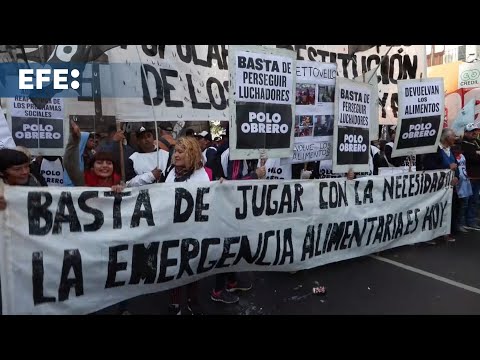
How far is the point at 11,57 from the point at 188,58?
194 cm

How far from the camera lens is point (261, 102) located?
4605 mm

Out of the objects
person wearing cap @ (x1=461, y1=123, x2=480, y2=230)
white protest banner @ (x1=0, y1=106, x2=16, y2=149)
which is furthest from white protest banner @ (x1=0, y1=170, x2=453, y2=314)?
person wearing cap @ (x1=461, y1=123, x2=480, y2=230)

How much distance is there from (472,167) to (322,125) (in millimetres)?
3918

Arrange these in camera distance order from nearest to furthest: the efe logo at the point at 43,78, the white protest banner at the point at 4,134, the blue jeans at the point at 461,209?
the white protest banner at the point at 4,134
the efe logo at the point at 43,78
the blue jeans at the point at 461,209

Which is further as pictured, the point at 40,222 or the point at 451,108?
the point at 451,108

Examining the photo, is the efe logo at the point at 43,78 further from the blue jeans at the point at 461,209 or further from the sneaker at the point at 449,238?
the blue jeans at the point at 461,209

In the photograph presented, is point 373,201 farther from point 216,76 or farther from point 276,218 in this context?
point 216,76

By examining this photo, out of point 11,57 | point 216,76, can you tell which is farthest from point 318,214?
point 11,57

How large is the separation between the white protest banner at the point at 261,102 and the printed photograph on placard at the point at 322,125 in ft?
2.07

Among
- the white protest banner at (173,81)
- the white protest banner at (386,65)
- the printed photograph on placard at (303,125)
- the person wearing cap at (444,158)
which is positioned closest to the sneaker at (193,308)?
the white protest banner at (173,81)

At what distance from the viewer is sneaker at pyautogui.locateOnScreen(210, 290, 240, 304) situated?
4.43 m

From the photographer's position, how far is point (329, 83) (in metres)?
5.46

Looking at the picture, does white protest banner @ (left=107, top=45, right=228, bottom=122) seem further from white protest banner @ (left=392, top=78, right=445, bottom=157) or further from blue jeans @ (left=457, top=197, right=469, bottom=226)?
blue jeans @ (left=457, top=197, right=469, bottom=226)

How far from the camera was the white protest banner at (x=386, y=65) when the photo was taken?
20.9ft
